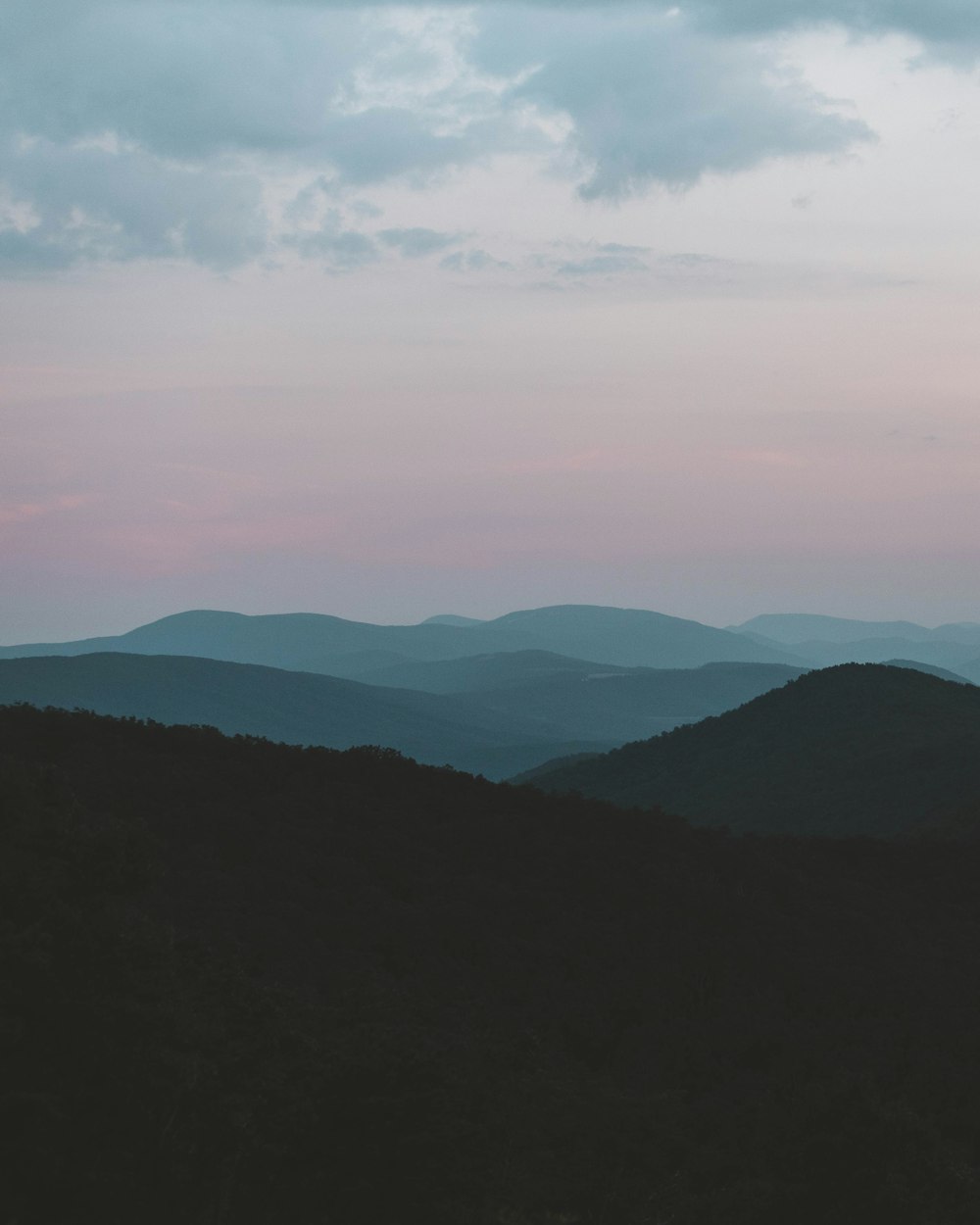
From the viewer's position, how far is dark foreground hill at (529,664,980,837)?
7425 centimetres

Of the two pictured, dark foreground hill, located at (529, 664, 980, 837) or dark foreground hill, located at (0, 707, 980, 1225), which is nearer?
dark foreground hill, located at (0, 707, 980, 1225)

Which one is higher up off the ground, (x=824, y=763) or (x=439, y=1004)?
(x=824, y=763)

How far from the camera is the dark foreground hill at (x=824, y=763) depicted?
74250 mm

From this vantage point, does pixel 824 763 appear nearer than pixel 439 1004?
No

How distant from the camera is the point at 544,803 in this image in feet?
151

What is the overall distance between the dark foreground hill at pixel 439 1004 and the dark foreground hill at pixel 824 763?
2312 centimetres

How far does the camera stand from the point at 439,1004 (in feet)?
93.4

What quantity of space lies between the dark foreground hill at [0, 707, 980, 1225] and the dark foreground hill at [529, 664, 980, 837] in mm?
23118

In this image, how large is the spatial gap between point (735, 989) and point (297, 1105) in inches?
700

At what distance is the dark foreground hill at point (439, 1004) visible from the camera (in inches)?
623

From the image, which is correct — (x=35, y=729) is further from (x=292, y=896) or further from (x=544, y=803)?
(x=544, y=803)

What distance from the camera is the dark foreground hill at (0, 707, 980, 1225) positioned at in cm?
1582

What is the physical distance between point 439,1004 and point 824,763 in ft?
211

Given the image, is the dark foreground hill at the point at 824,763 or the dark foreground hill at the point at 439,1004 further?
the dark foreground hill at the point at 824,763
